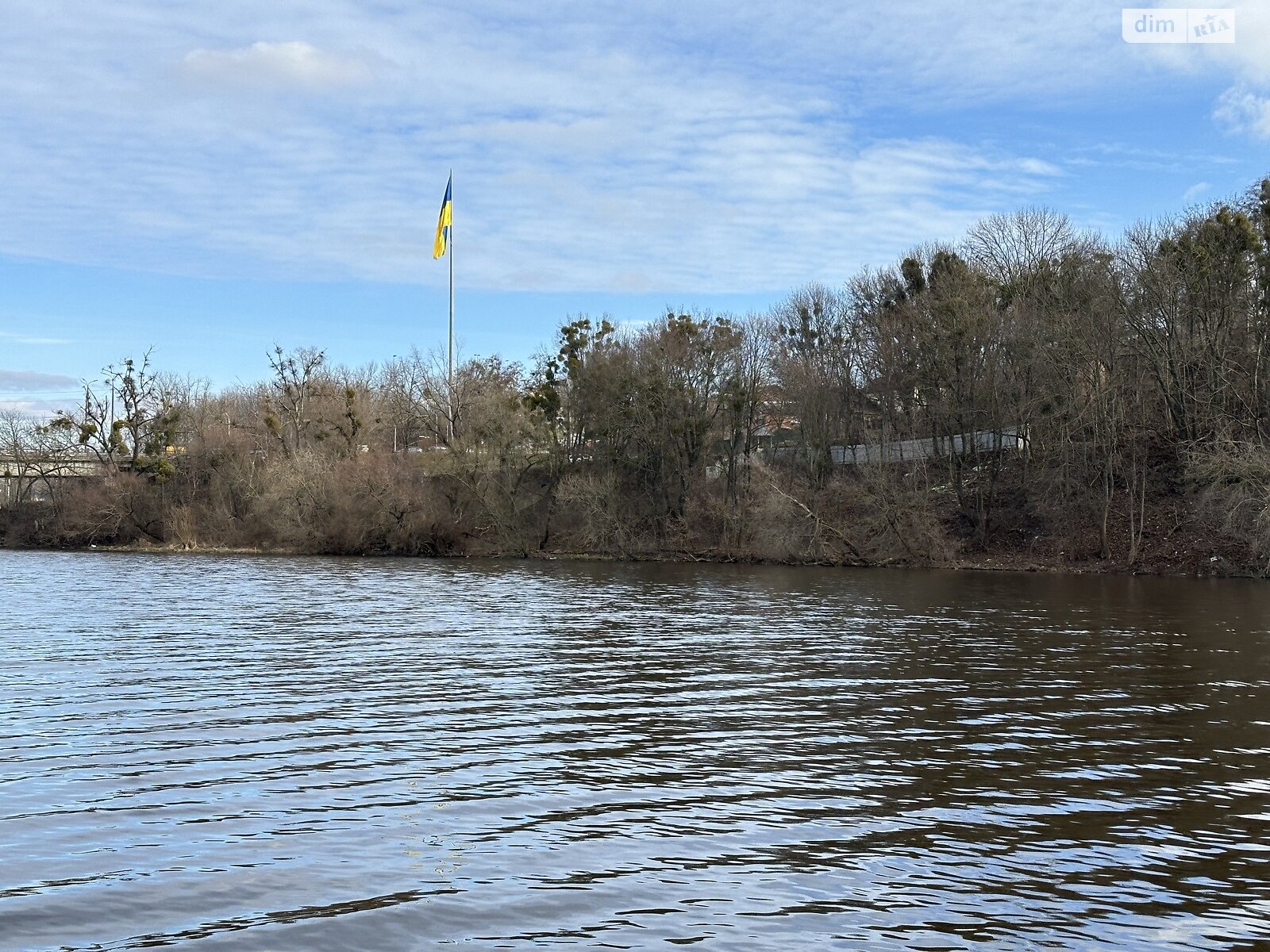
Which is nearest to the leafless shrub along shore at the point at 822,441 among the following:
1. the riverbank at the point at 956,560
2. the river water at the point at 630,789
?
the riverbank at the point at 956,560

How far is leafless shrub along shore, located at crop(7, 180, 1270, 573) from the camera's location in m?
61.8

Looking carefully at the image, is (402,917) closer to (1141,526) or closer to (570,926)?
(570,926)

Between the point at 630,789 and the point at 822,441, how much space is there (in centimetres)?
6009

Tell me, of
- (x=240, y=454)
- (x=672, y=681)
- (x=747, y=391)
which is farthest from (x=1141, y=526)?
(x=240, y=454)

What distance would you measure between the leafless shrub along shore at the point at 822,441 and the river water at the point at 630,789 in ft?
106

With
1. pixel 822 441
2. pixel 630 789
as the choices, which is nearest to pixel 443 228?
pixel 822 441

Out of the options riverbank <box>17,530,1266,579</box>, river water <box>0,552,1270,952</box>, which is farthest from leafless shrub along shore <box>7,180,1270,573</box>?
river water <box>0,552,1270,952</box>

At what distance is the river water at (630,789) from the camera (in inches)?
403

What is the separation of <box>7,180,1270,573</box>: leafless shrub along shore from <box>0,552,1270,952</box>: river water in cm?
3218

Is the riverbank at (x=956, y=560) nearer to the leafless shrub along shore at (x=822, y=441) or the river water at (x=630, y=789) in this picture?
the leafless shrub along shore at (x=822, y=441)

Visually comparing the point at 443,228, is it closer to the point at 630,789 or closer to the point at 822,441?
the point at 822,441

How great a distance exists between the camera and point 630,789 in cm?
1482

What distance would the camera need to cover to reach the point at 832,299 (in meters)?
83.5

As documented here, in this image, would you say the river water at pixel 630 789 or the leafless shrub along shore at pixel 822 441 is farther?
the leafless shrub along shore at pixel 822 441
